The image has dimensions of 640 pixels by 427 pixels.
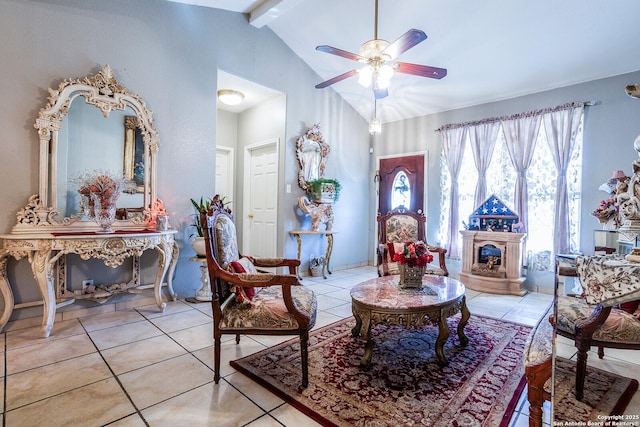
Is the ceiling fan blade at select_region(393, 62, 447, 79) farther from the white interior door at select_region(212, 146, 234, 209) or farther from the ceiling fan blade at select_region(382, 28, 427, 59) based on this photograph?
the white interior door at select_region(212, 146, 234, 209)

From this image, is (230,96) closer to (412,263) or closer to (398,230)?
(398,230)

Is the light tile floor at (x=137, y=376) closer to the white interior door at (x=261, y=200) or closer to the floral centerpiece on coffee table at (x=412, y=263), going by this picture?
the floral centerpiece on coffee table at (x=412, y=263)

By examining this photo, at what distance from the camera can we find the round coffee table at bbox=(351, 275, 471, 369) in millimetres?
1962

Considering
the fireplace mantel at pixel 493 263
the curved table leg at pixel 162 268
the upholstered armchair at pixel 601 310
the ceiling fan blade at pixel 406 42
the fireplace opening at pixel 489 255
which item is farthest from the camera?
the fireplace opening at pixel 489 255

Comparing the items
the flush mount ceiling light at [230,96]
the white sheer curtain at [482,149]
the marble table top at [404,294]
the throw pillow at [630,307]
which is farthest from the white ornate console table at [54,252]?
the white sheer curtain at [482,149]

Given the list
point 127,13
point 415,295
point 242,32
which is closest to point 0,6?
point 127,13

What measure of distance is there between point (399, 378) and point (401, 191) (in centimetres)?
403

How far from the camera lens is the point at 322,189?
4.77 m

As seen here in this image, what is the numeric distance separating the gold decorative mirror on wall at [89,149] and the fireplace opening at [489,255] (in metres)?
4.15

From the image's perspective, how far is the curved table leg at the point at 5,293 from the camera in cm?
253

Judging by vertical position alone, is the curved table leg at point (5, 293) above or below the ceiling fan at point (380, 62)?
below

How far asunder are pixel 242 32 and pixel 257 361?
3890mm

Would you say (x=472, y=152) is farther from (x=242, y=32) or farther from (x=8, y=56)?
(x=8, y=56)

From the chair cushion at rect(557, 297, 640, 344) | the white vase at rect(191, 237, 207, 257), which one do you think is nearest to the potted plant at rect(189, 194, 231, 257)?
the white vase at rect(191, 237, 207, 257)
